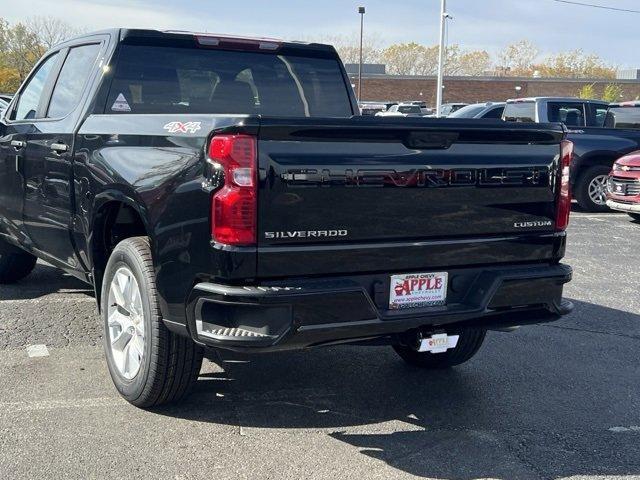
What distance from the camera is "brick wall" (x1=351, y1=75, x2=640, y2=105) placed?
60.2 meters

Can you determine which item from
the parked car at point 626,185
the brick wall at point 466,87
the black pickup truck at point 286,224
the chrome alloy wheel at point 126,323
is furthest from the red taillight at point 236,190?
the brick wall at point 466,87

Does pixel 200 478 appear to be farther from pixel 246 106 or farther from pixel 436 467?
pixel 246 106

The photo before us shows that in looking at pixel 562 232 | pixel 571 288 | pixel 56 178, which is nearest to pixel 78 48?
pixel 56 178

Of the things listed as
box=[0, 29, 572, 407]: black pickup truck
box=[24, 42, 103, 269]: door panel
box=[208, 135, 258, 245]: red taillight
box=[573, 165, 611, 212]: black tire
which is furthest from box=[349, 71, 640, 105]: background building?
box=[208, 135, 258, 245]: red taillight

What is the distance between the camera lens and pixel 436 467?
11.5 ft

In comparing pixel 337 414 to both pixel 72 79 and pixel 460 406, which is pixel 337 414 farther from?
pixel 72 79

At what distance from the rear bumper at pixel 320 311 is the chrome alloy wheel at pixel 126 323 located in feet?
2.18

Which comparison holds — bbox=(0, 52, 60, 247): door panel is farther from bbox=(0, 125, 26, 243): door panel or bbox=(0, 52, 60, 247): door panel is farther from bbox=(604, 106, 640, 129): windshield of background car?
bbox=(604, 106, 640, 129): windshield of background car

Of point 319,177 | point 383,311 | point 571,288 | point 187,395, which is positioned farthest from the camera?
point 571,288

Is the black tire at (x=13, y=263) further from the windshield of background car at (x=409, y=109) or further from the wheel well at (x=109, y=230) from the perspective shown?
the windshield of background car at (x=409, y=109)

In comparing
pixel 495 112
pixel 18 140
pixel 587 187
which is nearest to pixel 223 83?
pixel 18 140

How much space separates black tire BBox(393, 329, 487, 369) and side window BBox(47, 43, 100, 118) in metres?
2.72

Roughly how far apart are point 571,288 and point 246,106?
401 centimetres

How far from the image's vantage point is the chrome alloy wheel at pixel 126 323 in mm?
3977
